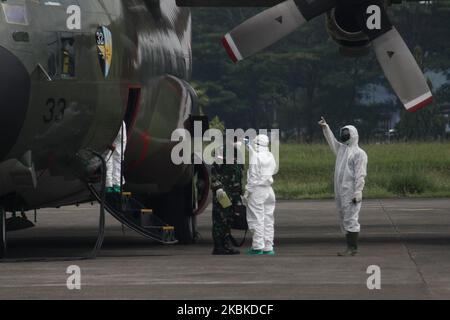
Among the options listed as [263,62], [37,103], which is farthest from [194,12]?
[37,103]

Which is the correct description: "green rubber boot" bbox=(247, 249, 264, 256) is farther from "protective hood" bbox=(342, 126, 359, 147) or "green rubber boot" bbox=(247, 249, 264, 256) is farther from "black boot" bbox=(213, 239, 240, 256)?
"protective hood" bbox=(342, 126, 359, 147)

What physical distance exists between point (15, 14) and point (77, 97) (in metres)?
1.76

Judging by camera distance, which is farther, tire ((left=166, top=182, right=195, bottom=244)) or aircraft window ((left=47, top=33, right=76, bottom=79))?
tire ((left=166, top=182, right=195, bottom=244))

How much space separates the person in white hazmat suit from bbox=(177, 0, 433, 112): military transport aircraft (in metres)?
3.02

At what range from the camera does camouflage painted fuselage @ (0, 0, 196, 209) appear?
17842 mm

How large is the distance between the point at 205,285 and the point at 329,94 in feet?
276

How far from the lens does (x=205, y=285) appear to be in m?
15.8

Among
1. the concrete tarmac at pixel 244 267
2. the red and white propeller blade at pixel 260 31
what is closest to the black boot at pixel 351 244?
the concrete tarmac at pixel 244 267

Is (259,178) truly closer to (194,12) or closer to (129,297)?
(129,297)

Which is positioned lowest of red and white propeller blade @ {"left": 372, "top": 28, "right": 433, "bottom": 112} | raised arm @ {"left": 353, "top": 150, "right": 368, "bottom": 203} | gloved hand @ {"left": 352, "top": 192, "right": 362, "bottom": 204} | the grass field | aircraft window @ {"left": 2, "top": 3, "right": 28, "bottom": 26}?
the grass field

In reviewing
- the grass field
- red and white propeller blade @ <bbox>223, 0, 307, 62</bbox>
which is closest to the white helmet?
red and white propeller blade @ <bbox>223, 0, 307, 62</bbox>

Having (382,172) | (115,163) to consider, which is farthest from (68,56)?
(382,172)

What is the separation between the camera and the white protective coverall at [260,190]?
2006cm

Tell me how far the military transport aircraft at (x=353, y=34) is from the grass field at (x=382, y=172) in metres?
18.6
